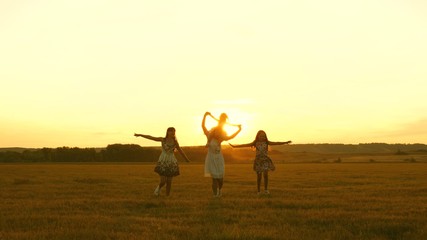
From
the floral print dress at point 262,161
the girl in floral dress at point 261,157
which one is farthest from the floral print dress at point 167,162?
the floral print dress at point 262,161

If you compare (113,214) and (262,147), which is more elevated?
(262,147)

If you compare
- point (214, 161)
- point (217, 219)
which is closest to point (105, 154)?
point (214, 161)

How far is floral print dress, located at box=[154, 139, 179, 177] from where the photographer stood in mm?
16156

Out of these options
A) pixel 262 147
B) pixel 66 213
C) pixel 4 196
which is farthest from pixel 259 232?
pixel 4 196

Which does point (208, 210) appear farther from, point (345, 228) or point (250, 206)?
point (345, 228)

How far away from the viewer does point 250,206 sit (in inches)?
507

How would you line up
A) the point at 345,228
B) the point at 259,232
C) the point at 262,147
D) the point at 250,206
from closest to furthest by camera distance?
the point at 259,232
the point at 345,228
the point at 250,206
the point at 262,147

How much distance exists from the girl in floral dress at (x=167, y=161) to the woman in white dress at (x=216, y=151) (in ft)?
3.03

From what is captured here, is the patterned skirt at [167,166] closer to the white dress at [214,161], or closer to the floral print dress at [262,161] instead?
the white dress at [214,161]

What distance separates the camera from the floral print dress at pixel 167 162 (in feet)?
53.0

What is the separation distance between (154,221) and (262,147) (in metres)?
8.27

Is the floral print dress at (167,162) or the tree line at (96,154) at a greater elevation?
the tree line at (96,154)

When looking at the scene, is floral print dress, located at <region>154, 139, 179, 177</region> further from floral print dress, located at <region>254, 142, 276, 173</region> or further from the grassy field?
floral print dress, located at <region>254, 142, 276, 173</region>

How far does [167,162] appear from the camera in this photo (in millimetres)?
16297
